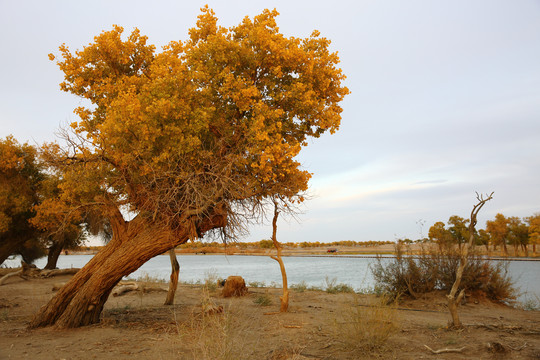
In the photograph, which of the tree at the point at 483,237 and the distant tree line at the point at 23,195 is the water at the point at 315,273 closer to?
the distant tree line at the point at 23,195

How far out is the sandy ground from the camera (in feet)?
19.3

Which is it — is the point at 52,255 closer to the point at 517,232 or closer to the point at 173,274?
the point at 173,274

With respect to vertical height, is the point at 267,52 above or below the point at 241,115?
above

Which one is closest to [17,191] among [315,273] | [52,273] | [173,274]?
[52,273]

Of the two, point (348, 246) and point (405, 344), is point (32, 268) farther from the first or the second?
point (348, 246)

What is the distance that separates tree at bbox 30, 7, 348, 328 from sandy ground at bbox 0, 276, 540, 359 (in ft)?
4.52

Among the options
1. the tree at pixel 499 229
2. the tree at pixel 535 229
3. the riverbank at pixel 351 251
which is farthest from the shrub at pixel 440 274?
the tree at pixel 499 229

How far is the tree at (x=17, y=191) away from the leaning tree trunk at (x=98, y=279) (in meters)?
8.06

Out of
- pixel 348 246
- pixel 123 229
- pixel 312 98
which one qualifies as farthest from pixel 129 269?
pixel 348 246

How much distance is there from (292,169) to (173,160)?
8.72 ft

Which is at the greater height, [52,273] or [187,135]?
[187,135]

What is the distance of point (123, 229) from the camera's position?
9.67 metres

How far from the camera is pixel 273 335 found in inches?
310

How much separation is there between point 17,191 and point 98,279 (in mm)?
9722
